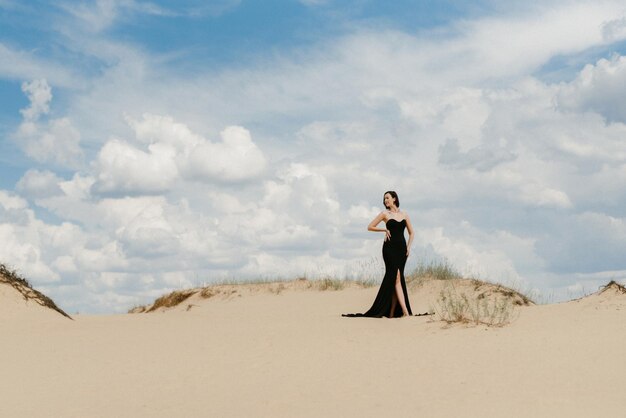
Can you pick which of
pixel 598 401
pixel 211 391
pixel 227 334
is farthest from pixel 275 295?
pixel 598 401

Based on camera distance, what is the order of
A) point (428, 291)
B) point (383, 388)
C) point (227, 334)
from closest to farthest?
1. point (383, 388)
2. point (227, 334)
3. point (428, 291)

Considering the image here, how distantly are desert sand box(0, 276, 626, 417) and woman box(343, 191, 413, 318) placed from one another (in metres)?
0.87

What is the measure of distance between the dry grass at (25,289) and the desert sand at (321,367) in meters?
1.29

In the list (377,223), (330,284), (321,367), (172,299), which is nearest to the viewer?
(321,367)

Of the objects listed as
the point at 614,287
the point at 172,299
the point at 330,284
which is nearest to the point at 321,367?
the point at 614,287

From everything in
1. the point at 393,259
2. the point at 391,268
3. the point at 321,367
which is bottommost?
the point at 321,367

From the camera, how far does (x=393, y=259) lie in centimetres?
1430

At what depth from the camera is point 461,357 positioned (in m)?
9.32

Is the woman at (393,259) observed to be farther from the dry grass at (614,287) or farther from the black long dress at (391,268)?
the dry grass at (614,287)

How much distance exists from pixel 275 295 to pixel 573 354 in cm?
1376

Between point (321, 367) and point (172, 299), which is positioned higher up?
point (172, 299)

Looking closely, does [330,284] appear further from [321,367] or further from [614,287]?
[321,367]

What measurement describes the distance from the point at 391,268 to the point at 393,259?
0.19 meters

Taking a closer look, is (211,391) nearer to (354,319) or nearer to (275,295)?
(354,319)
